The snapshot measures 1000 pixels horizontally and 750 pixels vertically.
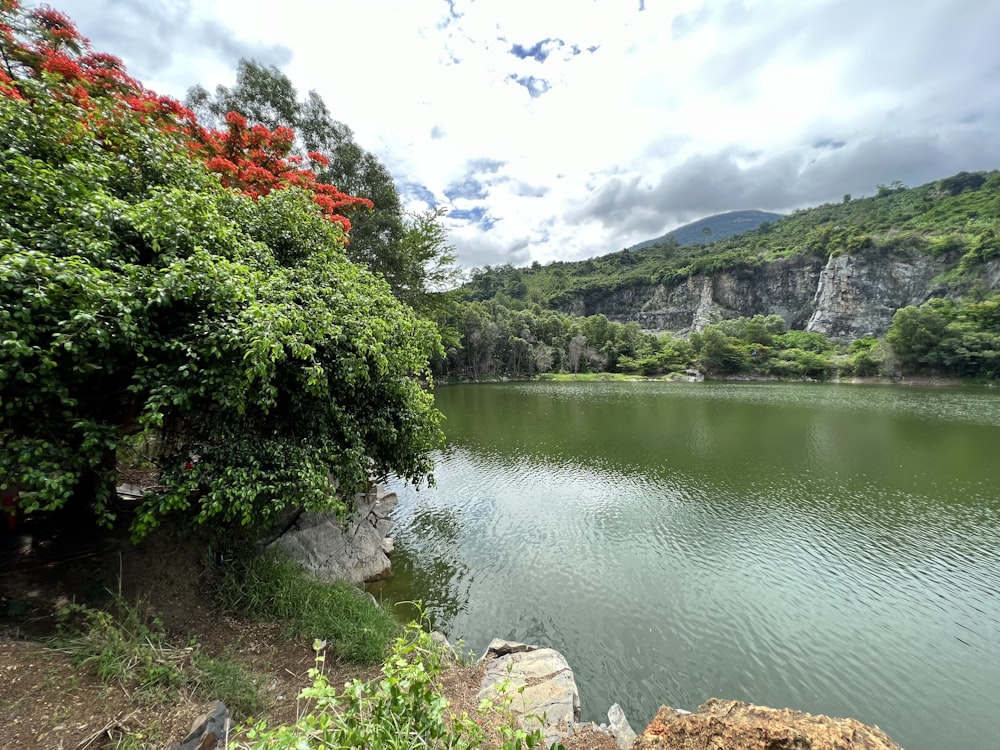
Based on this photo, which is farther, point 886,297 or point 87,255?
point 886,297

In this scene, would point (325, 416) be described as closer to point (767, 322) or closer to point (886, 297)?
point (767, 322)

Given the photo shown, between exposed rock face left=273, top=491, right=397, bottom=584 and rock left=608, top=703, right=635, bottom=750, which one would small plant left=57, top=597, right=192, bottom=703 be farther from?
rock left=608, top=703, right=635, bottom=750

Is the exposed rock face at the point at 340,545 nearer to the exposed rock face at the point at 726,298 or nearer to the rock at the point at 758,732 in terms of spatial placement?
the rock at the point at 758,732

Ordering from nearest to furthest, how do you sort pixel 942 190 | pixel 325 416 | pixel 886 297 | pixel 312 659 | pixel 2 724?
pixel 2 724 < pixel 312 659 < pixel 325 416 < pixel 886 297 < pixel 942 190

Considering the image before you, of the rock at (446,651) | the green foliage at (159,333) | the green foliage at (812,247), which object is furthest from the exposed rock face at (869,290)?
the green foliage at (159,333)

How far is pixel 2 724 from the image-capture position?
293 centimetres

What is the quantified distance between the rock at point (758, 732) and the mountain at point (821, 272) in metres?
52.6

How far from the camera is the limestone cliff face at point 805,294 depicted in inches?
3061

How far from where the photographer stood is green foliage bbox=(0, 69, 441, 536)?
11.4 ft

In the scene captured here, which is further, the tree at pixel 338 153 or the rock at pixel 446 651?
the tree at pixel 338 153

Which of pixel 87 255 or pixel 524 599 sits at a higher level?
pixel 87 255

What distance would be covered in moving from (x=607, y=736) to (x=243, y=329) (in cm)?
591

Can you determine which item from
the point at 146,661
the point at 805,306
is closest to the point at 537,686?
the point at 146,661

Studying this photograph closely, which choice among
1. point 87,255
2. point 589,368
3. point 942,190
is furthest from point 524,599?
point 942,190
